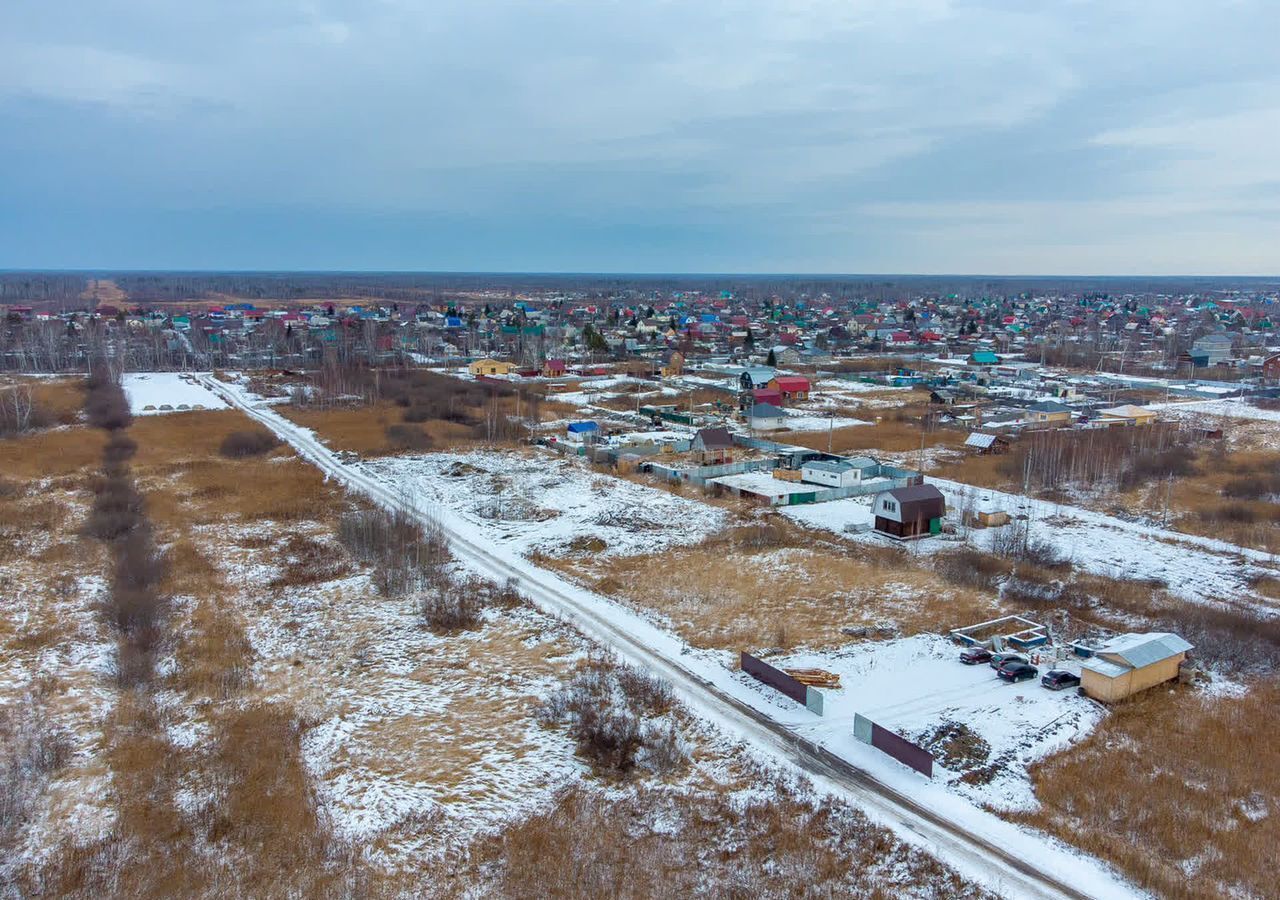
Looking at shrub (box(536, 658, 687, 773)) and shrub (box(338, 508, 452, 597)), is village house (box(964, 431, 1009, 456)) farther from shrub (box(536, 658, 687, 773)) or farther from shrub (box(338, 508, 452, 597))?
shrub (box(536, 658, 687, 773))

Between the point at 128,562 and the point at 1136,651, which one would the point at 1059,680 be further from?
the point at 128,562

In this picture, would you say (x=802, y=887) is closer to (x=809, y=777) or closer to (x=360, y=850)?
(x=809, y=777)

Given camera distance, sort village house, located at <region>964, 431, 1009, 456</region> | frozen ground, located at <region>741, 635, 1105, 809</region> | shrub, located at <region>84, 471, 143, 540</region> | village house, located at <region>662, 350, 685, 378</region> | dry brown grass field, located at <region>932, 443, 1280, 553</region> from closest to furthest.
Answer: frozen ground, located at <region>741, 635, 1105, 809</region> → shrub, located at <region>84, 471, 143, 540</region> → dry brown grass field, located at <region>932, 443, 1280, 553</region> → village house, located at <region>964, 431, 1009, 456</region> → village house, located at <region>662, 350, 685, 378</region>

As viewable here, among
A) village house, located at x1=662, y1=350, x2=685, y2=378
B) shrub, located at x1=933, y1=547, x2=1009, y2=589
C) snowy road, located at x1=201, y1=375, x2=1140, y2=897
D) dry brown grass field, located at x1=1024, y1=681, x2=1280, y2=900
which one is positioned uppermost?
village house, located at x1=662, y1=350, x2=685, y2=378

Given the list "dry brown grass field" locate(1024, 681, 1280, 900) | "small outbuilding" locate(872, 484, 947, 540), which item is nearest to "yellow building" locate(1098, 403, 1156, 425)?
"small outbuilding" locate(872, 484, 947, 540)

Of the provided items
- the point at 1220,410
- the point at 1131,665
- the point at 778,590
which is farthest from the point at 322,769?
the point at 1220,410

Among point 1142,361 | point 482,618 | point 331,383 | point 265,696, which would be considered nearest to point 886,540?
point 482,618

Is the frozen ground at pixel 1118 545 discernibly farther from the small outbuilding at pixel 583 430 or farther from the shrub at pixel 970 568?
the small outbuilding at pixel 583 430
